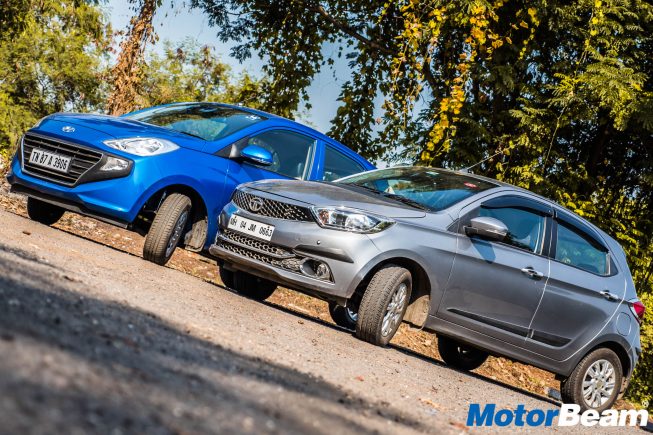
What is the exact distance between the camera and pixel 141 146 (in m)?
8.71

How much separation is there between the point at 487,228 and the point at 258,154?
255cm

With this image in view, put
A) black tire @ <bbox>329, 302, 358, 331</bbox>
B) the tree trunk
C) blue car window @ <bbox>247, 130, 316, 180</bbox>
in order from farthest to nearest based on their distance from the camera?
the tree trunk
black tire @ <bbox>329, 302, 358, 331</bbox>
blue car window @ <bbox>247, 130, 316, 180</bbox>

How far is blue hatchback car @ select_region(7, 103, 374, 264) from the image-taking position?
8.56 metres

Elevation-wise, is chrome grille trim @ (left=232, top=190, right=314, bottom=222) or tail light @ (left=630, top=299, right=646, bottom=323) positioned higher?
tail light @ (left=630, top=299, right=646, bottom=323)

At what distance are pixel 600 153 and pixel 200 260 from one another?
7.32 metres

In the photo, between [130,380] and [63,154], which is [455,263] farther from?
[130,380]

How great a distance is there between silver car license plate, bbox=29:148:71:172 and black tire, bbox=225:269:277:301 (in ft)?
6.87

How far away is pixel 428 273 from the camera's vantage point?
24.9ft

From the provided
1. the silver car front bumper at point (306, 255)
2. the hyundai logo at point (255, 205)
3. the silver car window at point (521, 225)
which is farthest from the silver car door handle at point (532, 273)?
the hyundai logo at point (255, 205)

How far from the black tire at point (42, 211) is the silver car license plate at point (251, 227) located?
2.94 meters

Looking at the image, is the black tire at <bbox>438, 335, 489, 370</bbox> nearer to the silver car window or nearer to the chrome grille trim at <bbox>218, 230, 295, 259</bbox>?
the silver car window

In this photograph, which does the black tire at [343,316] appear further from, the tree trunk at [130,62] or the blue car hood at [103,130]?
the tree trunk at [130,62]

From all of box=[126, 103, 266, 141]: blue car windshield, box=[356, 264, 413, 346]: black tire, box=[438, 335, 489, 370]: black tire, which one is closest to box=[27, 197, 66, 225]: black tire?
box=[126, 103, 266, 141]: blue car windshield

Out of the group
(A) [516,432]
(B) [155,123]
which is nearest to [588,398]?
(A) [516,432]
